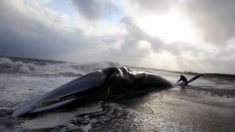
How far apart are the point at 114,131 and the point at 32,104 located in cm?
129

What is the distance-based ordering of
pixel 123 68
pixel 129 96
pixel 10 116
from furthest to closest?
pixel 129 96, pixel 123 68, pixel 10 116

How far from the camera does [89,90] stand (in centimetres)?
297

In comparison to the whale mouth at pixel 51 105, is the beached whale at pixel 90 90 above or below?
above

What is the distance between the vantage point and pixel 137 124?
7.77 feet

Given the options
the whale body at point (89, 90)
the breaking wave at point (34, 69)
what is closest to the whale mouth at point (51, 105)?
the whale body at point (89, 90)

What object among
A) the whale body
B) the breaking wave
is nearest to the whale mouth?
the whale body

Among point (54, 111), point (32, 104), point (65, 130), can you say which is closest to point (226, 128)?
point (65, 130)

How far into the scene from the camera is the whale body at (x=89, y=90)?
2.76 meters

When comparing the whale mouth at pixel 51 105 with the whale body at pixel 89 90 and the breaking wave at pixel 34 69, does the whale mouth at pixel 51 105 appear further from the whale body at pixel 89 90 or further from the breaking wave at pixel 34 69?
the breaking wave at pixel 34 69

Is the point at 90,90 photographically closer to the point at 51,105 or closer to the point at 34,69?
the point at 51,105

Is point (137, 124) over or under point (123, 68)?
under

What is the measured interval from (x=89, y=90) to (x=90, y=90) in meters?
0.02

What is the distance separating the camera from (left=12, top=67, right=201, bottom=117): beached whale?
9.07 feet

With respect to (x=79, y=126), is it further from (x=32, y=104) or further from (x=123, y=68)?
(x=123, y=68)
